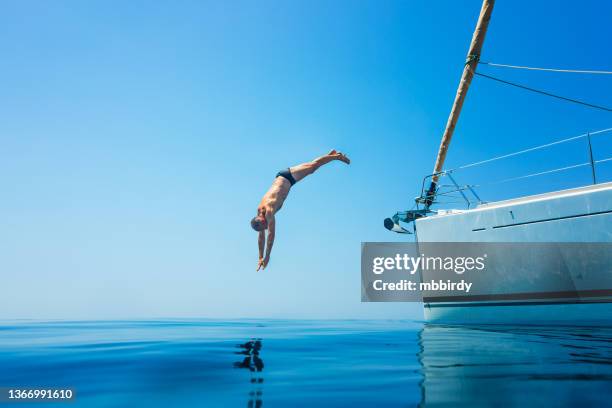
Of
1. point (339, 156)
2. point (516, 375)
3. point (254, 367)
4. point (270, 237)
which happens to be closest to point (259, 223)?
point (270, 237)

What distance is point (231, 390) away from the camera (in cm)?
289

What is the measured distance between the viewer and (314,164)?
10.5 meters

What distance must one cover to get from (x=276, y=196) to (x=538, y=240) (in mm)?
6414

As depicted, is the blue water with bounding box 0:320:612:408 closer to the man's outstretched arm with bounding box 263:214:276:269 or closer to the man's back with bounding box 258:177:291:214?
the man's outstretched arm with bounding box 263:214:276:269

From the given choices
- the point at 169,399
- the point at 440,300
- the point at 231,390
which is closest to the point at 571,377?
the point at 231,390

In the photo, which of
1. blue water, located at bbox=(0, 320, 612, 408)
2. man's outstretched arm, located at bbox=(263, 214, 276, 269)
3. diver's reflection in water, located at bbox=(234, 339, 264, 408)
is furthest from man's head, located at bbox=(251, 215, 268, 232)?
blue water, located at bbox=(0, 320, 612, 408)

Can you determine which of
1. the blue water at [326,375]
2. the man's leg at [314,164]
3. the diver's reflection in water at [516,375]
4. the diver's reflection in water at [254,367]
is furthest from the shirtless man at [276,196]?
the diver's reflection in water at [516,375]

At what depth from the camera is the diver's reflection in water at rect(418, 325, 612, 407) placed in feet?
8.31

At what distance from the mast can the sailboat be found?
0.24 meters

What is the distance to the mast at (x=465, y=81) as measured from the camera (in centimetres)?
1274

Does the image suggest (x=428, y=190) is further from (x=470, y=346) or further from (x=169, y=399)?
(x=169, y=399)

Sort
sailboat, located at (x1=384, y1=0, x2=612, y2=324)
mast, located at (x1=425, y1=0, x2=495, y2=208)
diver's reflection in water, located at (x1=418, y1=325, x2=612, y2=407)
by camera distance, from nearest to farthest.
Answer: diver's reflection in water, located at (x1=418, y1=325, x2=612, y2=407)
sailboat, located at (x1=384, y1=0, x2=612, y2=324)
mast, located at (x1=425, y1=0, x2=495, y2=208)

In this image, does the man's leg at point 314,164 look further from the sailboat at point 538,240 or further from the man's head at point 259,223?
the sailboat at point 538,240

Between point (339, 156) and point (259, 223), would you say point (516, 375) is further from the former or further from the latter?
point (339, 156)
